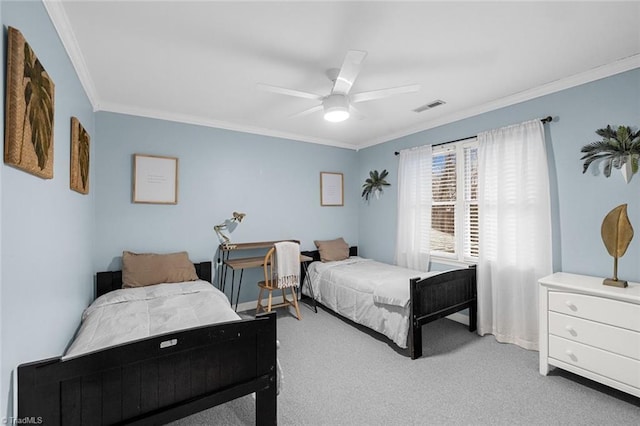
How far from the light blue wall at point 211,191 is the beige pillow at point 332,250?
8.3 inches

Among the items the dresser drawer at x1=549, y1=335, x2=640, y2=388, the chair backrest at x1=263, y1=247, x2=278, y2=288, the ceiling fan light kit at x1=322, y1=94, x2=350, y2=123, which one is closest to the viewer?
the dresser drawer at x1=549, y1=335, x2=640, y2=388

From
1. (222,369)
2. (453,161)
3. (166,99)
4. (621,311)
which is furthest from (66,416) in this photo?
(453,161)

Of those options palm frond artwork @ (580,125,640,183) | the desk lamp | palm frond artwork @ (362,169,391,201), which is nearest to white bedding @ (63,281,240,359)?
the desk lamp

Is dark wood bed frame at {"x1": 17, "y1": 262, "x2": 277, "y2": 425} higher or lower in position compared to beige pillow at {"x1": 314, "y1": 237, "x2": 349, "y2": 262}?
lower

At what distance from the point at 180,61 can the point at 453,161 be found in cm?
317

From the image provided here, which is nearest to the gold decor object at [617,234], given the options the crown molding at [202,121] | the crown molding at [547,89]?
the crown molding at [547,89]

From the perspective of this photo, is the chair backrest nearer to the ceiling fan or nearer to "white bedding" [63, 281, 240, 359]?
"white bedding" [63, 281, 240, 359]

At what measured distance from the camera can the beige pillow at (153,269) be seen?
3.03 m

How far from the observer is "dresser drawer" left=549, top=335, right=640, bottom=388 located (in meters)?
1.99

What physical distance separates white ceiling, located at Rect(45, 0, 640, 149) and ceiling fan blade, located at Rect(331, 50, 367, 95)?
194 mm

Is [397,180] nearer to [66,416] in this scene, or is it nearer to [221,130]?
[221,130]

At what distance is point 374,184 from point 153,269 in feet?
10.8

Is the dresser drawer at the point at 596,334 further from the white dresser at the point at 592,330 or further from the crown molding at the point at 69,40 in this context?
the crown molding at the point at 69,40

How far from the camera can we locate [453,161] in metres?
3.70
